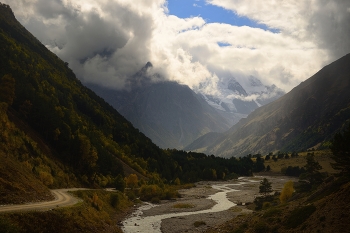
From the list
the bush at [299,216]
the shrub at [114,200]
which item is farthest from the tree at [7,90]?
the bush at [299,216]

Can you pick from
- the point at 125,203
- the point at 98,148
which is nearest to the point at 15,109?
the point at 98,148

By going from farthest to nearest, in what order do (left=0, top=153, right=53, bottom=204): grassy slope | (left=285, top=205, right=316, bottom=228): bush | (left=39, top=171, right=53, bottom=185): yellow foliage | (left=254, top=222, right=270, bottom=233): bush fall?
(left=39, top=171, right=53, bottom=185): yellow foliage
(left=254, top=222, right=270, bottom=233): bush
(left=0, top=153, right=53, bottom=204): grassy slope
(left=285, top=205, right=316, bottom=228): bush

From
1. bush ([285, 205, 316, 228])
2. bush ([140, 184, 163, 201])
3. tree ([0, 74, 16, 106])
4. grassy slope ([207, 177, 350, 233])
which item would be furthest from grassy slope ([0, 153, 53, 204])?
bush ([140, 184, 163, 201])

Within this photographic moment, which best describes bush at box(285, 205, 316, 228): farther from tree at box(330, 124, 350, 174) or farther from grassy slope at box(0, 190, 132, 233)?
grassy slope at box(0, 190, 132, 233)

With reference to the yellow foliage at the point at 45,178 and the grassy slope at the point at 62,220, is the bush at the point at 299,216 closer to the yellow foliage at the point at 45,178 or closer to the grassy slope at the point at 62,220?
the grassy slope at the point at 62,220

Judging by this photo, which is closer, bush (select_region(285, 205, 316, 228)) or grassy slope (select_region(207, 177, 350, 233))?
grassy slope (select_region(207, 177, 350, 233))

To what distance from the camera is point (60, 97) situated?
171750 mm

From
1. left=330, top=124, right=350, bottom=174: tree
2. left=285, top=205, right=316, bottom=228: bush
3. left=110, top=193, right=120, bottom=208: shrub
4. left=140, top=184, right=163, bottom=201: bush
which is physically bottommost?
left=140, top=184, right=163, bottom=201: bush

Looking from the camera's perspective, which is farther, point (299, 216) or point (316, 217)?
point (299, 216)

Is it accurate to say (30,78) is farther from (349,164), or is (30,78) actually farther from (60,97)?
(349,164)

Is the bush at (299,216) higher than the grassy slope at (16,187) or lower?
higher

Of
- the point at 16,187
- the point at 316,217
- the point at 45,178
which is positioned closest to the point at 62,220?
the point at 16,187

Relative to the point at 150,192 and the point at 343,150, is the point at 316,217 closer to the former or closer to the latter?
the point at 343,150

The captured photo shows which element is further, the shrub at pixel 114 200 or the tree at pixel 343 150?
the shrub at pixel 114 200
